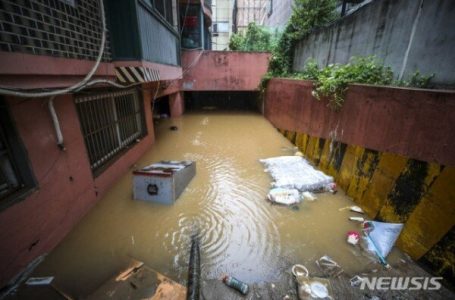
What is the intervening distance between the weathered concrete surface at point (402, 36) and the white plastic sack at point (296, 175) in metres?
2.45

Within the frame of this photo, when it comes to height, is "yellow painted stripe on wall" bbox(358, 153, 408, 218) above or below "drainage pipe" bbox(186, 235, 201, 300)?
above

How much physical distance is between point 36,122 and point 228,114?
974 centimetres

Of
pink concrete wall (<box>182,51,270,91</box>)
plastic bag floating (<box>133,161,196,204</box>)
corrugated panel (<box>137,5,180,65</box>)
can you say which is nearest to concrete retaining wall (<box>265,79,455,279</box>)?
plastic bag floating (<box>133,161,196,204</box>)

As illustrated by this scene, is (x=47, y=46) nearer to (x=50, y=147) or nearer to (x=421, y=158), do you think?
(x=50, y=147)

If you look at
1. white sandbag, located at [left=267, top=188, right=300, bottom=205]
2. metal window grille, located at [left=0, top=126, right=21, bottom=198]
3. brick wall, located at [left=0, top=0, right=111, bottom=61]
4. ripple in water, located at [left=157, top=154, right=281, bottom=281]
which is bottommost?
ripple in water, located at [left=157, top=154, right=281, bottom=281]

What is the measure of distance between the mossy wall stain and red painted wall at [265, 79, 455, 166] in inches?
5.9

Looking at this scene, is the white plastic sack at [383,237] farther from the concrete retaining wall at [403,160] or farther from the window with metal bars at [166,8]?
the window with metal bars at [166,8]

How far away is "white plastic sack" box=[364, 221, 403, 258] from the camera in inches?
107

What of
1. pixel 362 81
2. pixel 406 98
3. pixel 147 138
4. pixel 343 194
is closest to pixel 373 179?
pixel 343 194

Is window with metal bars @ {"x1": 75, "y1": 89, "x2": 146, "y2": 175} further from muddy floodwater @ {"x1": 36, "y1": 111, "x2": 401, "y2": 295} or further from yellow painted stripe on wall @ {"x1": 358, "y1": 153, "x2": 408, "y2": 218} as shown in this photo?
yellow painted stripe on wall @ {"x1": 358, "y1": 153, "x2": 408, "y2": 218}

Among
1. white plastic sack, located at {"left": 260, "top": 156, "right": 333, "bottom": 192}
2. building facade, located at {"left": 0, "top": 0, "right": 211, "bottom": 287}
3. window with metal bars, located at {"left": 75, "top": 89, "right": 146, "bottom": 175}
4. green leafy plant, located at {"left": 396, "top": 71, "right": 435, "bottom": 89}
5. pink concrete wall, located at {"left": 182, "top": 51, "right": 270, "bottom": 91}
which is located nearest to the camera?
building facade, located at {"left": 0, "top": 0, "right": 211, "bottom": 287}

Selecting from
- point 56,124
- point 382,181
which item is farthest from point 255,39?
point 56,124

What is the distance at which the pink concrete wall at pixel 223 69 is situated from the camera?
33.0ft

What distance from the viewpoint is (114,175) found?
4.32 meters
